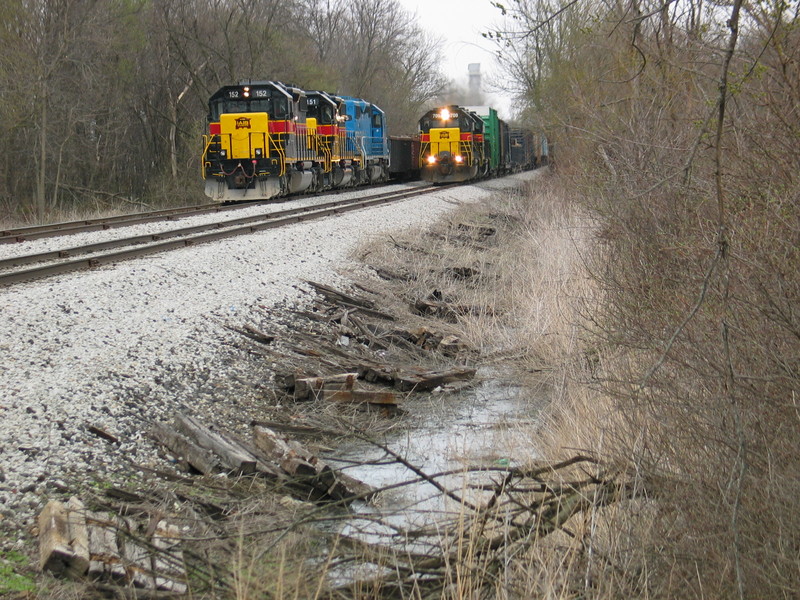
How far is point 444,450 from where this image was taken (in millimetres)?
6184

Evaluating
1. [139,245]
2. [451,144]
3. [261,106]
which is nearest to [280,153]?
[261,106]

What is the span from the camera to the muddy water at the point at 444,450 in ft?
15.5

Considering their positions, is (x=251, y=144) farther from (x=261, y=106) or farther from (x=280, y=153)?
(x=261, y=106)

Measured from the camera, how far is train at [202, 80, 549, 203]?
2212cm

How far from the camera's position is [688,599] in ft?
11.3

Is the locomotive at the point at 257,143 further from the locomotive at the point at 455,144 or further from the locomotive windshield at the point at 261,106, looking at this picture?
the locomotive at the point at 455,144

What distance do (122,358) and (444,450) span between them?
8.60 feet

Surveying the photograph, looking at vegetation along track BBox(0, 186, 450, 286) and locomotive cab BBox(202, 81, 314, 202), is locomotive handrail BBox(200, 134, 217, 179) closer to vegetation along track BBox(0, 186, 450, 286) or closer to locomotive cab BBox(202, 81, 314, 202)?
locomotive cab BBox(202, 81, 314, 202)

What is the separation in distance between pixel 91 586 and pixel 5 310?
4.34 m

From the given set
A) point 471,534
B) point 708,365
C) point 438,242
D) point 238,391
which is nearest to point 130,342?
point 238,391

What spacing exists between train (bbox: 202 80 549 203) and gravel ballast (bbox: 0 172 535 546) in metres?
10.8

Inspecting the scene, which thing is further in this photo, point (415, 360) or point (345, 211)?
point (345, 211)

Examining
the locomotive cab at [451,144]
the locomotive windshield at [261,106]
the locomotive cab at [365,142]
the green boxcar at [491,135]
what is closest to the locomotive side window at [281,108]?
the locomotive windshield at [261,106]

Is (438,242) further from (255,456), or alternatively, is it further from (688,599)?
(688,599)
